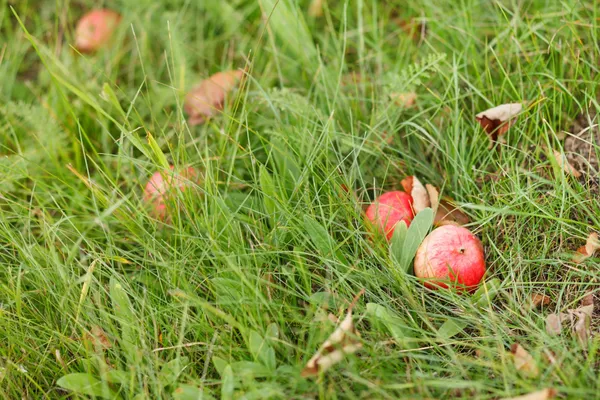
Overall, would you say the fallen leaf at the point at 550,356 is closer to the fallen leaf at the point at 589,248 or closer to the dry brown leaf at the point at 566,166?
the fallen leaf at the point at 589,248

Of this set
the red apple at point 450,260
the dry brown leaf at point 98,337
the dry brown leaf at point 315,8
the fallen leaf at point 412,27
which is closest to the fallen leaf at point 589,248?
the red apple at point 450,260

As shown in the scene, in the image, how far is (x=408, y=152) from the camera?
2.57 m

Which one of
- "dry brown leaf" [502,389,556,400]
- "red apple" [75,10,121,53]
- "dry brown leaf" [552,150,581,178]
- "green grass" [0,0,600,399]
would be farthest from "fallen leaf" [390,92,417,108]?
"red apple" [75,10,121,53]

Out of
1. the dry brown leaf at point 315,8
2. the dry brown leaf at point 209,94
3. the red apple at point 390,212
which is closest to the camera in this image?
the red apple at point 390,212

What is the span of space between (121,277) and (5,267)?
1.46 feet

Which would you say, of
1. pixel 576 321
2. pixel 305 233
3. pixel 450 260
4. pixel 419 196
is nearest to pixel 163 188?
pixel 305 233

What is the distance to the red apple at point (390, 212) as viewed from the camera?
7.29 feet

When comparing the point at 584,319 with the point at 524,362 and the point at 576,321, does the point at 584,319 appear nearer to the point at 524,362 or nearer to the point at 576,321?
the point at 576,321

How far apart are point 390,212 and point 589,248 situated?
66cm

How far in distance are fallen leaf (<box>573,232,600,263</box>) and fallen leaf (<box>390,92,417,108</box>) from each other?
90 centimetres

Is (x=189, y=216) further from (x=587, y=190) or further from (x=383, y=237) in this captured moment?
(x=587, y=190)

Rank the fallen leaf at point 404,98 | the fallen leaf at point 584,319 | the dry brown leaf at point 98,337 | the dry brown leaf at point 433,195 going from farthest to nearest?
the fallen leaf at point 404,98, the dry brown leaf at point 433,195, the dry brown leaf at point 98,337, the fallen leaf at point 584,319

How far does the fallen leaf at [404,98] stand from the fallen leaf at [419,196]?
37cm

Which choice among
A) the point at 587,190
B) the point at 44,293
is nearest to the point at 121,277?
the point at 44,293
